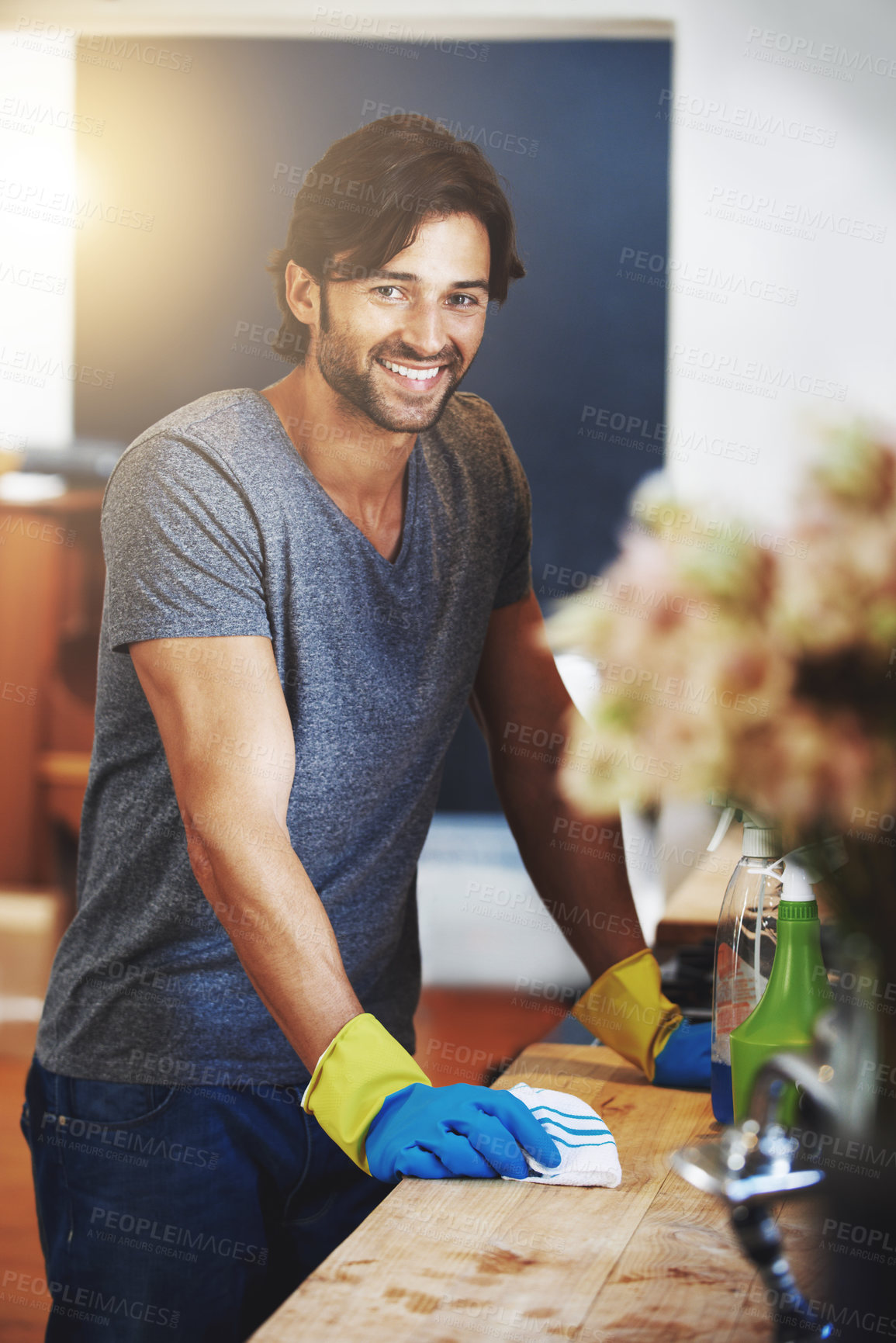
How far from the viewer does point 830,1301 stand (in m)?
0.53

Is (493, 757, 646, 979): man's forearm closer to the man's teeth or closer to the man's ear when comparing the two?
the man's teeth

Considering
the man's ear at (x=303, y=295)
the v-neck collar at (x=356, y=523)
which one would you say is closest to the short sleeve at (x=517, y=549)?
the v-neck collar at (x=356, y=523)

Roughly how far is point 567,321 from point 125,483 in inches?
84.3

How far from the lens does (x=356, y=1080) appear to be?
0.83m

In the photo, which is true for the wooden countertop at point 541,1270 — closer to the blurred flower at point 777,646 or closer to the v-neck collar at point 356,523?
the blurred flower at point 777,646

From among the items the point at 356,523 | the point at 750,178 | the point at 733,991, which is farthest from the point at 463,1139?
the point at 750,178

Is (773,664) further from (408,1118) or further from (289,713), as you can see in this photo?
(289,713)

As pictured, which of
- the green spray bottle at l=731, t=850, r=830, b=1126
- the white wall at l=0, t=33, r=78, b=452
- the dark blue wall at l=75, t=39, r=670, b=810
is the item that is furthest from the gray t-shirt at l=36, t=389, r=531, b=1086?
the white wall at l=0, t=33, r=78, b=452

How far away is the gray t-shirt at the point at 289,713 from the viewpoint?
3.48ft

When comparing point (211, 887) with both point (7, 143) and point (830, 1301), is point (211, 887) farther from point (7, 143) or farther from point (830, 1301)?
point (7, 143)

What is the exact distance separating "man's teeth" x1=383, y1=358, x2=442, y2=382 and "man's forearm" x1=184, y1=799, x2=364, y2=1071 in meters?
0.53

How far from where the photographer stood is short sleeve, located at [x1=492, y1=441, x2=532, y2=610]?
52.6 inches

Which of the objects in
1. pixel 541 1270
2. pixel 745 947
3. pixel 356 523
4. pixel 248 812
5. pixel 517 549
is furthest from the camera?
pixel 517 549

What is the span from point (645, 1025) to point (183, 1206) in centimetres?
44
